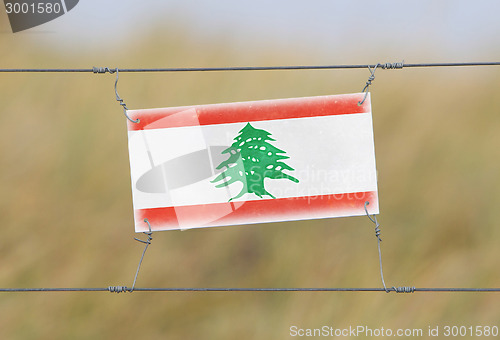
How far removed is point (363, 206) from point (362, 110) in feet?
0.92

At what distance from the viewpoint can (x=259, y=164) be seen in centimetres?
159

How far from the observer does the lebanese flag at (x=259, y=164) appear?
1.58m

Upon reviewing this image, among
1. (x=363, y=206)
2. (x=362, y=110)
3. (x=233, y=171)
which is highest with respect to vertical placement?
(x=362, y=110)

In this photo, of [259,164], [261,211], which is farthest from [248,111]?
[261,211]

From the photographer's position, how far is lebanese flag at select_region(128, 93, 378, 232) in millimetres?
1584

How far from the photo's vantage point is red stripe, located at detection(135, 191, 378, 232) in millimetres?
1585

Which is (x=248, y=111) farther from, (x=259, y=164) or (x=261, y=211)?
(x=261, y=211)

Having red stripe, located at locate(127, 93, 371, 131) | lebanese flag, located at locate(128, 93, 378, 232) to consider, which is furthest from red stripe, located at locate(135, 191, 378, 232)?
red stripe, located at locate(127, 93, 371, 131)

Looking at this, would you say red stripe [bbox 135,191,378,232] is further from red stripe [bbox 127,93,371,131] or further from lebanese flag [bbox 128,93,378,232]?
red stripe [bbox 127,93,371,131]

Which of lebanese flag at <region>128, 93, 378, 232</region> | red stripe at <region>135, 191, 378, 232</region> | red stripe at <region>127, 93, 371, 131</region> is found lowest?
red stripe at <region>135, 191, 378, 232</region>

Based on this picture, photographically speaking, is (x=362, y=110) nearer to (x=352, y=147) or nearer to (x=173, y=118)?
(x=352, y=147)

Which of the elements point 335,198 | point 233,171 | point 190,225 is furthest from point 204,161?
point 335,198

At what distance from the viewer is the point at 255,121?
159 cm

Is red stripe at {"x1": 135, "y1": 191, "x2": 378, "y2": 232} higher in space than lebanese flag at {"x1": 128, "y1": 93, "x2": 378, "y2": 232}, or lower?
lower
